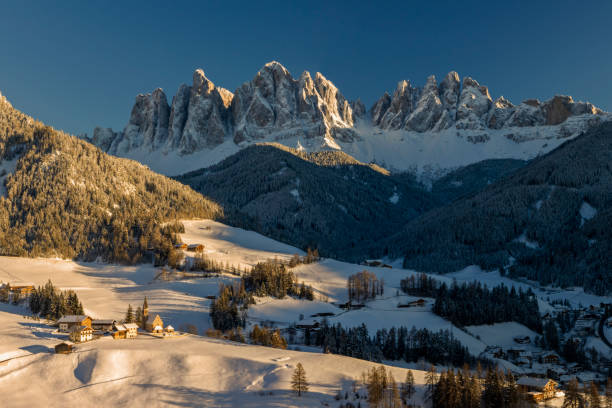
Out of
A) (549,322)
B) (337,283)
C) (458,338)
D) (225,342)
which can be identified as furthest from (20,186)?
(549,322)

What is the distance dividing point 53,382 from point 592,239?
619 ft

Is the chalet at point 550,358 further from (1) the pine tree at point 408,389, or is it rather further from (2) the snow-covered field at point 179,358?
(1) the pine tree at point 408,389

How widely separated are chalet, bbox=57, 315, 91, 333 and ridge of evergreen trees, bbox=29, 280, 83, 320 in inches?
526

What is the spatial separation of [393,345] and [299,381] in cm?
3920

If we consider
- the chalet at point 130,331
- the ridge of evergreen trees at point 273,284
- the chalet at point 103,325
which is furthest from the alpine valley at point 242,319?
the chalet at point 103,325

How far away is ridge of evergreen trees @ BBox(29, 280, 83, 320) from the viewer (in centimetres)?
9769

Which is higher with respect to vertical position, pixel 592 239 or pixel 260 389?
pixel 592 239

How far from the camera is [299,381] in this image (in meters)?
61.0

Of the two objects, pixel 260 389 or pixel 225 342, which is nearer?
pixel 260 389

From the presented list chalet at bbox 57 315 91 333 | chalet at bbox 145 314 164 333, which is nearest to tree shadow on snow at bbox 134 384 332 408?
chalet at bbox 57 315 91 333

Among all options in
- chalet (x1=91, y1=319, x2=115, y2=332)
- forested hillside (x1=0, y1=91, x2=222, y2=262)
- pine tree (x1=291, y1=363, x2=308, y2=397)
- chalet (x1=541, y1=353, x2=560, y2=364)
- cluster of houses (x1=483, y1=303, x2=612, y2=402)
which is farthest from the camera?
forested hillside (x1=0, y1=91, x2=222, y2=262)

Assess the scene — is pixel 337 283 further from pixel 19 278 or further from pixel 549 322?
pixel 19 278

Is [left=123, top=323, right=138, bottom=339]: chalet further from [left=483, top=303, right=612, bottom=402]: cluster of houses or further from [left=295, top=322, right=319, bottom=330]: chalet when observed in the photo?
[left=483, top=303, right=612, bottom=402]: cluster of houses

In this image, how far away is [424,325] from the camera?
11262 centimetres
